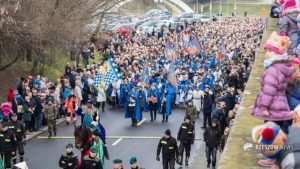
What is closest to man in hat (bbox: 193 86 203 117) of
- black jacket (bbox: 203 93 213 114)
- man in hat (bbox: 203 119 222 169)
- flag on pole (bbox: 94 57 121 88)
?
black jacket (bbox: 203 93 213 114)

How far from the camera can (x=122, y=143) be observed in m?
17.9

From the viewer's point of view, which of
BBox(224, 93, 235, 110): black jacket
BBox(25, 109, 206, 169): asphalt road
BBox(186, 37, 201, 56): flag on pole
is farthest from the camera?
BBox(186, 37, 201, 56): flag on pole

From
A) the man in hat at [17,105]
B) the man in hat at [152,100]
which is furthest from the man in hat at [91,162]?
the man in hat at [152,100]

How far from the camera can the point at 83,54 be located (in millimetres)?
32156

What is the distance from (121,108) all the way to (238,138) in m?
16.3

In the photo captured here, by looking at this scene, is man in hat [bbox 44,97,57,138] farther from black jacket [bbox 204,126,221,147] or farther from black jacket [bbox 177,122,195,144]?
black jacket [bbox 204,126,221,147]

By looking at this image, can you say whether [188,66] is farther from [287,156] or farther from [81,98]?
[287,156]

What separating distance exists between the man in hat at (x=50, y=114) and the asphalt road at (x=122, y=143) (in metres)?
0.45

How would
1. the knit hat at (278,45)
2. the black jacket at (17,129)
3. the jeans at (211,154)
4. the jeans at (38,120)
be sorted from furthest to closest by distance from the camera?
the jeans at (38,120) → the jeans at (211,154) → the black jacket at (17,129) → the knit hat at (278,45)

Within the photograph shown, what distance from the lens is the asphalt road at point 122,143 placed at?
15828 millimetres

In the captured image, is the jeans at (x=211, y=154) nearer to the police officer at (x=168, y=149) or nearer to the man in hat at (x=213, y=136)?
the man in hat at (x=213, y=136)

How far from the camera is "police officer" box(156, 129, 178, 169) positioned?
13.8 meters

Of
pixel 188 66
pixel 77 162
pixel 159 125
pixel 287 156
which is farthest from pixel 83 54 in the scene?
pixel 287 156

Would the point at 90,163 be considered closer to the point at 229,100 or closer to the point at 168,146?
the point at 168,146
